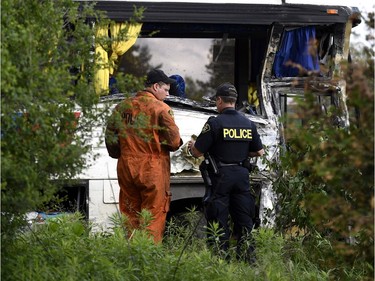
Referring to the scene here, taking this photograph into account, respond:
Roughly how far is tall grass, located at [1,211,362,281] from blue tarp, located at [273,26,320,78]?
304 cm

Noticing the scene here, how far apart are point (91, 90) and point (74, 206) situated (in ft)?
Result: 11.9

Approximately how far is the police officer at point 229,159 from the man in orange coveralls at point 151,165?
358 mm

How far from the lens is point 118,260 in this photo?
6633 mm

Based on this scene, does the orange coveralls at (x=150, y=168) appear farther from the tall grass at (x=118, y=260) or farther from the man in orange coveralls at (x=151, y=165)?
the tall grass at (x=118, y=260)

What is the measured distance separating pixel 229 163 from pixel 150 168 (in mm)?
713

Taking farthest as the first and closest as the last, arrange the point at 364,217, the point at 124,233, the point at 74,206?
the point at 74,206
the point at 124,233
the point at 364,217

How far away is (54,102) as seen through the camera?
566 centimetres

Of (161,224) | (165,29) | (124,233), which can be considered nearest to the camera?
(124,233)

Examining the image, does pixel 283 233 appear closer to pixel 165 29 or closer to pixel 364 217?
pixel 165 29

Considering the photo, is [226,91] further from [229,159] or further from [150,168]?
[150,168]

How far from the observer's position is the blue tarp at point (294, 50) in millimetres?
10250

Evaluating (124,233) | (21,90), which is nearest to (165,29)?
(124,233)

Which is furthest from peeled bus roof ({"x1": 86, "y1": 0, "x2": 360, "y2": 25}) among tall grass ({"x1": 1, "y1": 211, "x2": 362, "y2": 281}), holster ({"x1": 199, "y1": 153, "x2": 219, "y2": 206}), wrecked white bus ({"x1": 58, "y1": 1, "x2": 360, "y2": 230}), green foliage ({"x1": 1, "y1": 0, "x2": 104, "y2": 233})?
green foliage ({"x1": 1, "y1": 0, "x2": 104, "y2": 233})

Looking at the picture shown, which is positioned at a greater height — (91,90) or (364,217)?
(91,90)
